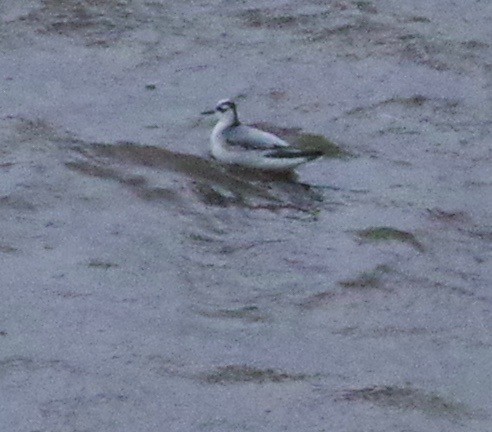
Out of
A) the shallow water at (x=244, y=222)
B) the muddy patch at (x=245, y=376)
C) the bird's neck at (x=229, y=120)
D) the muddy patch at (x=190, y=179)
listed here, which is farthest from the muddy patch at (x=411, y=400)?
the bird's neck at (x=229, y=120)

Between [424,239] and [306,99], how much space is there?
9.21 feet

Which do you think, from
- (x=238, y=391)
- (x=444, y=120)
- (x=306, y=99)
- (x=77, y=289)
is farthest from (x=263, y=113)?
(x=238, y=391)

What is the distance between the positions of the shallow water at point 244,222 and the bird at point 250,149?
0.15 meters

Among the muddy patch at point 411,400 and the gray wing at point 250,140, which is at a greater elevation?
the gray wing at point 250,140

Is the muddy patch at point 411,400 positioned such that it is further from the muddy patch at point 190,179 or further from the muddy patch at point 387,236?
the muddy patch at point 190,179

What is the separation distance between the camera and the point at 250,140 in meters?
12.4

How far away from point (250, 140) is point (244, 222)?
1.16 meters

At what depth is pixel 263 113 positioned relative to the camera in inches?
530

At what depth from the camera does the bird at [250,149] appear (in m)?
12.2

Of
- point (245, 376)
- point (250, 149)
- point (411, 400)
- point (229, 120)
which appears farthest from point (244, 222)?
point (411, 400)

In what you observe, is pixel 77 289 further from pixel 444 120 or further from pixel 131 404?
pixel 444 120

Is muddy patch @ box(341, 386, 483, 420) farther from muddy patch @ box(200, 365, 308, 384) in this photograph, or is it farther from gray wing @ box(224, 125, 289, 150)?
gray wing @ box(224, 125, 289, 150)

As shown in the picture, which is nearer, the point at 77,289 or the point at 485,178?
the point at 77,289

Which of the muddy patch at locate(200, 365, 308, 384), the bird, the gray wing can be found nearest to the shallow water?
the muddy patch at locate(200, 365, 308, 384)
